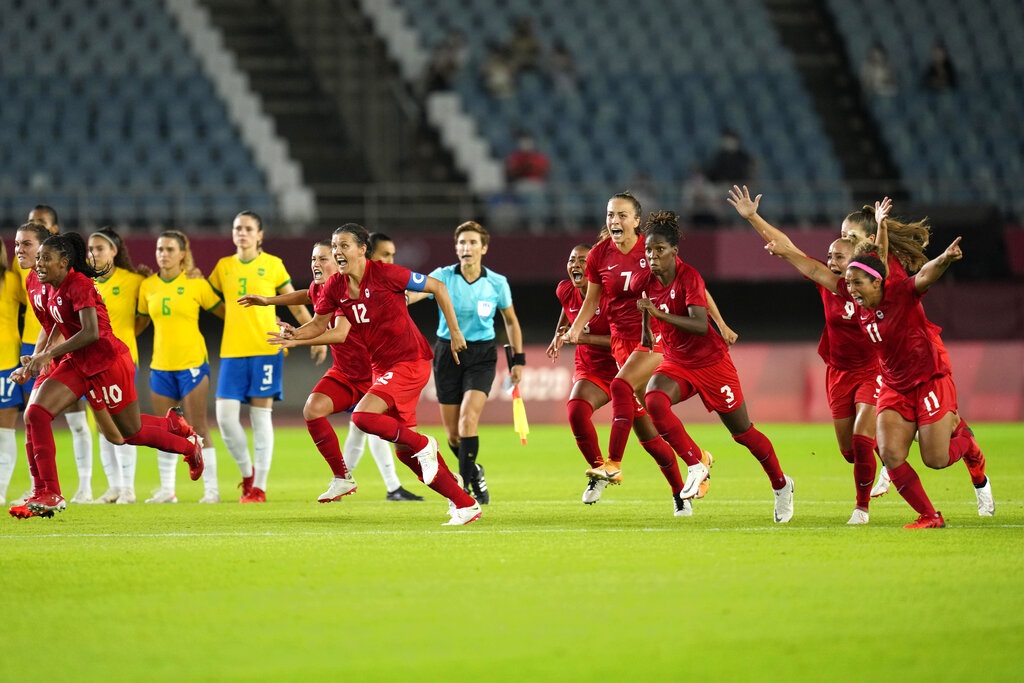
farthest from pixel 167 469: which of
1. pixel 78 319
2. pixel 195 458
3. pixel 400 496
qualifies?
pixel 78 319

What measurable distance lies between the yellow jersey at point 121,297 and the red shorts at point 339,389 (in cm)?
207

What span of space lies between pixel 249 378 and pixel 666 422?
4323 millimetres

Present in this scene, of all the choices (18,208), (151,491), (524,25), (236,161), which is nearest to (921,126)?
(524,25)

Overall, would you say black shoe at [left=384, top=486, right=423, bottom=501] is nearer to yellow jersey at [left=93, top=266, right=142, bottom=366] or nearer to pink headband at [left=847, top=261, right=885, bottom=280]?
yellow jersey at [left=93, top=266, right=142, bottom=366]

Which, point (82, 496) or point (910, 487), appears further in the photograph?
point (82, 496)

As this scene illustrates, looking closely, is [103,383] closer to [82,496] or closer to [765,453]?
[82,496]

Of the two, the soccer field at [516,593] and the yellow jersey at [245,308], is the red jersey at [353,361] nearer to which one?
the soccer field at [516,593]

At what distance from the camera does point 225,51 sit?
30.3 meters

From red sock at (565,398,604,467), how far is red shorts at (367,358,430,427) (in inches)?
58.2

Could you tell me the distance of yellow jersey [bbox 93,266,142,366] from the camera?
504 inches

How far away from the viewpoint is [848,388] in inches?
433

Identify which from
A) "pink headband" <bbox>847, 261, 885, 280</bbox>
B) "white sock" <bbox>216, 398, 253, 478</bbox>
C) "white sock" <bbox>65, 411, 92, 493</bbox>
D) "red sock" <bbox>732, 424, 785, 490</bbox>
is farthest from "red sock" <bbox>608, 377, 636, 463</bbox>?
"white sock" <bbox>65, 411, 92, 493</bbox>

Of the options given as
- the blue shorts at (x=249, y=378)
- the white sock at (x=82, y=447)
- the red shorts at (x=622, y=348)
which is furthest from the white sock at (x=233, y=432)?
the red shorts at (x=622, y=348)

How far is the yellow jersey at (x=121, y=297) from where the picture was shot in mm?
12805
